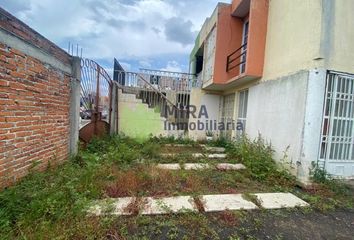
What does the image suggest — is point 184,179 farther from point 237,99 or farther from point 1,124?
point 237,99

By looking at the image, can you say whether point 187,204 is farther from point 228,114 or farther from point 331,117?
point 228,114

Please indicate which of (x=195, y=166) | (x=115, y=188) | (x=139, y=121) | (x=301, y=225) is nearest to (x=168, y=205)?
(x=115, y=188)

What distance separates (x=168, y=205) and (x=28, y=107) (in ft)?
9.12

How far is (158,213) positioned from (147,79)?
7.96 m

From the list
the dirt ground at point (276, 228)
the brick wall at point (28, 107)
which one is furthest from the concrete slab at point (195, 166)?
the brick wall at point (28, 107)

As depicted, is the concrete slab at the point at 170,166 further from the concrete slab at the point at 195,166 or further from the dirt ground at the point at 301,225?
the dirt ground at the point at 301,225

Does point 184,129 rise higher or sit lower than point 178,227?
higher

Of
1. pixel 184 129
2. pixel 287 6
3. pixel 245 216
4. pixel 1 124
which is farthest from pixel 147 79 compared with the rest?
pixel 245 216

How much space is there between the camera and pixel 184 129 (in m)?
9.02

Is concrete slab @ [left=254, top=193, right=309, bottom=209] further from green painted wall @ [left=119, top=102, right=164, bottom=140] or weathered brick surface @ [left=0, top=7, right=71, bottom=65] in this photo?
green painted wall @ [left=119, top=102, right=164, bottom=140]

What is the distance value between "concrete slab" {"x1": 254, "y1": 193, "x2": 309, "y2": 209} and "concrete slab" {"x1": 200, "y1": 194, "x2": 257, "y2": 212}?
284 millimetres

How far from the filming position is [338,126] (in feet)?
14.4

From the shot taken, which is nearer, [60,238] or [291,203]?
[60,238]

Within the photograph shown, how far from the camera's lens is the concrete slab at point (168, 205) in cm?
287
